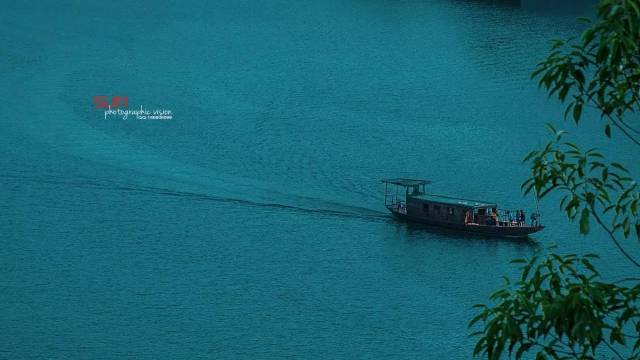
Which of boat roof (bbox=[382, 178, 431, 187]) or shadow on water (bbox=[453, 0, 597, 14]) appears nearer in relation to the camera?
boat roof (bbox=[382, 178, 431, 187])

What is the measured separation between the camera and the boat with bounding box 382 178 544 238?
5425 cm

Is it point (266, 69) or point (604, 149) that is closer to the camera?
point (604, 149)

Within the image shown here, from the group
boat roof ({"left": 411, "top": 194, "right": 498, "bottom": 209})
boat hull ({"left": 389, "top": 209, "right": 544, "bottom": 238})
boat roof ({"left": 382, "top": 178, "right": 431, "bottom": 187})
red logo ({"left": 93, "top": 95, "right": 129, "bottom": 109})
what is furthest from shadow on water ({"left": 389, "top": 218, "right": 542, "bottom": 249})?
red logo ({"left": 93, "top": 95, "right": 129, "bottom": 109})

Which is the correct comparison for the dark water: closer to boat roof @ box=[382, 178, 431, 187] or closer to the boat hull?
the boat hull

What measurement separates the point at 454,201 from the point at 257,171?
9.95 metres

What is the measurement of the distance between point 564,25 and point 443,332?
49115 millimetres

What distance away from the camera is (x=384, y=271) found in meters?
49.8

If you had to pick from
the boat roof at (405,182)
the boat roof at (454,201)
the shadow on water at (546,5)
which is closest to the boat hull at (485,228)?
the boat roof at (454,201)

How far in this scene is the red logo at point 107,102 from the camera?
226ft

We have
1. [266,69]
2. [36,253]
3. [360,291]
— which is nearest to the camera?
[360,291]

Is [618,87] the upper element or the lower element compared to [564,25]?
lower

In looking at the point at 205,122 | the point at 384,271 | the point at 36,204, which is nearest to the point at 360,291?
the point at 384,271

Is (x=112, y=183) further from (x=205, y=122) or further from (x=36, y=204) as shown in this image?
(x=205, y=122)

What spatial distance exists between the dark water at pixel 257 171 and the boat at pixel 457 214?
30.5 inches
